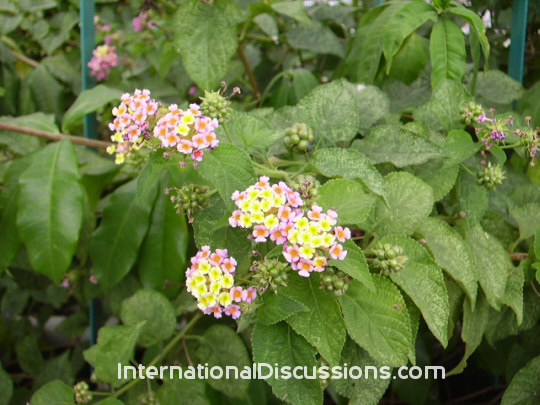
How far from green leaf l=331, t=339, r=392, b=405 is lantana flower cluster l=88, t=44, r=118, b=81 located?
1.03m

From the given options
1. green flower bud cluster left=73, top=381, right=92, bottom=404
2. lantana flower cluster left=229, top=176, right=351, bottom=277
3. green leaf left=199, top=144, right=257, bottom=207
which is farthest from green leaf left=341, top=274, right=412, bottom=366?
green flower bud cluster left=73, top=381, right=92, bottom=404

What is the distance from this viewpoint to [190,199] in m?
0.86

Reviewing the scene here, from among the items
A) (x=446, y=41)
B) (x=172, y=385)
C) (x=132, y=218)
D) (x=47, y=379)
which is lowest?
(x=47, y=379)

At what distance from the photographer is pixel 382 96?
1.11 m

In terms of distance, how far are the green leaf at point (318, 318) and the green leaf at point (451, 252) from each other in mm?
204

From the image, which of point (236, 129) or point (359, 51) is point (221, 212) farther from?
point (359, 51)

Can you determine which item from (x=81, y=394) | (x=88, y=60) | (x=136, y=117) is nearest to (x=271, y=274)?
(x=136, y=117)

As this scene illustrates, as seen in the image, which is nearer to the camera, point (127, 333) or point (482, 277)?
point (482, 277)

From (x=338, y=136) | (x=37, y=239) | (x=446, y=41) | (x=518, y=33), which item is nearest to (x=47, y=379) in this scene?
(x=37, y=239)

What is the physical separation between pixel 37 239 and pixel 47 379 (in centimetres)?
50

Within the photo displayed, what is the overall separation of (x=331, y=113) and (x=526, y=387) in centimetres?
56

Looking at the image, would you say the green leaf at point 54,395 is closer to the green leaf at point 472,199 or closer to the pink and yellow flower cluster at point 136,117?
the pink and yellow flower cluster at point 136,117

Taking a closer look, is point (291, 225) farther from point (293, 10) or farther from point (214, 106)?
point (293, 10)

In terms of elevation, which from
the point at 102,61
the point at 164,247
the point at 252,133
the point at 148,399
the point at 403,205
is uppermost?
the point at 252,133
